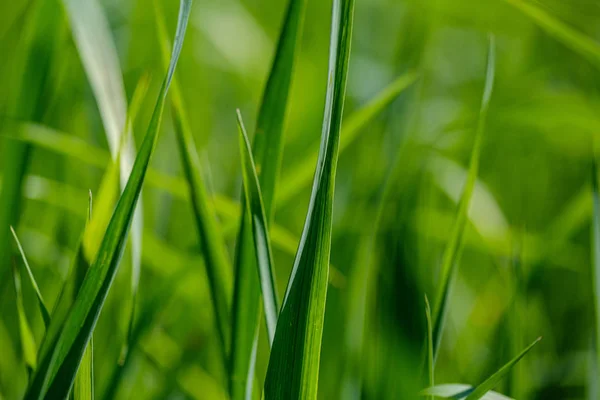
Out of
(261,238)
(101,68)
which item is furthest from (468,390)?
(101,68)

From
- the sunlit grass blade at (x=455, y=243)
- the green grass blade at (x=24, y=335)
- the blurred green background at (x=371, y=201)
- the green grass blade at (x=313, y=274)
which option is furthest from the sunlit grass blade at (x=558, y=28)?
the green grass blade at (x=24, y=335)

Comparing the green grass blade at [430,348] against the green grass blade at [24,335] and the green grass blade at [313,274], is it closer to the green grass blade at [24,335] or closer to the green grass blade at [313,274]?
the green grass blade at [313,274]

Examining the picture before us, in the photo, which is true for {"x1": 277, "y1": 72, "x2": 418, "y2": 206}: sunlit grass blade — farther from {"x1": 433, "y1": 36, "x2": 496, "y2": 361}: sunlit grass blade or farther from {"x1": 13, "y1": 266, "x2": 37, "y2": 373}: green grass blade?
{"x1": 13, "y1": 266, "x2": 37, "y2": 373}: green grass blade

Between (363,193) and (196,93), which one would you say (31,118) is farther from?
(196,93)

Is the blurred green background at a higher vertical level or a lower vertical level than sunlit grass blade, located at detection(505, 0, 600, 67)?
lower

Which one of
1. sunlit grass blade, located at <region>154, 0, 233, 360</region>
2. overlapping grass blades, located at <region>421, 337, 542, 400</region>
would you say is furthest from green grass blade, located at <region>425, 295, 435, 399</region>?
sunlit grass blade, located at <region>154, 0, 233, 360</region>

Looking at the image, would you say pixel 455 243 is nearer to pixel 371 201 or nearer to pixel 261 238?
pixel 261 238
